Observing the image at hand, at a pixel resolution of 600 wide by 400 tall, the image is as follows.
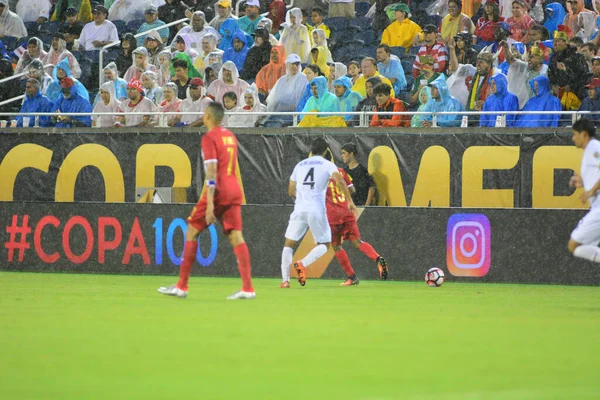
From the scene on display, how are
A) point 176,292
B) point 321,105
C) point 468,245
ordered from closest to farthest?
point 176,292
point 468,245
point 321,105

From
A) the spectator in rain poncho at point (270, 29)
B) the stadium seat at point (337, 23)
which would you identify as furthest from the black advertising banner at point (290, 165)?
the stadium seat at point (337, 23)

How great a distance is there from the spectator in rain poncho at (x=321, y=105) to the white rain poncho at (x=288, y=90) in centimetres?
65

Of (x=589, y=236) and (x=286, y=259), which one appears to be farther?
(x=286, y=259)

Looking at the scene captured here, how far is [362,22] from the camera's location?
25.2 meters

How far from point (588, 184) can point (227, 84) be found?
1036 centimetres

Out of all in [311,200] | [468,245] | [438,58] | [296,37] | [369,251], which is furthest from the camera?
[296,37]

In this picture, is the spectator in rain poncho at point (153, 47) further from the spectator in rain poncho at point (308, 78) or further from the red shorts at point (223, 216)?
the red shorts at point (223, 216)

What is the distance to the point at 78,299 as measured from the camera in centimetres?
1412

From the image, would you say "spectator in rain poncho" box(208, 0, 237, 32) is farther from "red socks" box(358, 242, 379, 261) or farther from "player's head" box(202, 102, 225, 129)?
"player's head" box(202, 102, 225, 129)

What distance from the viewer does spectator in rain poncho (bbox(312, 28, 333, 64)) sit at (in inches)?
894

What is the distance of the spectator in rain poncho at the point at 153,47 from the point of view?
25.0 meters

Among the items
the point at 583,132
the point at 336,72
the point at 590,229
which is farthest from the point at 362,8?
the point at 590,229

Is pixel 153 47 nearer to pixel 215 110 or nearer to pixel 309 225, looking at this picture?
pixel 309 225

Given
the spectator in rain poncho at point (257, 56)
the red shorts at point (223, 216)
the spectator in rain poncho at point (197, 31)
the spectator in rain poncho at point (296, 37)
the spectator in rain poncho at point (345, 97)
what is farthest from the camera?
the spectator in rain poncho at point (197, 31)
